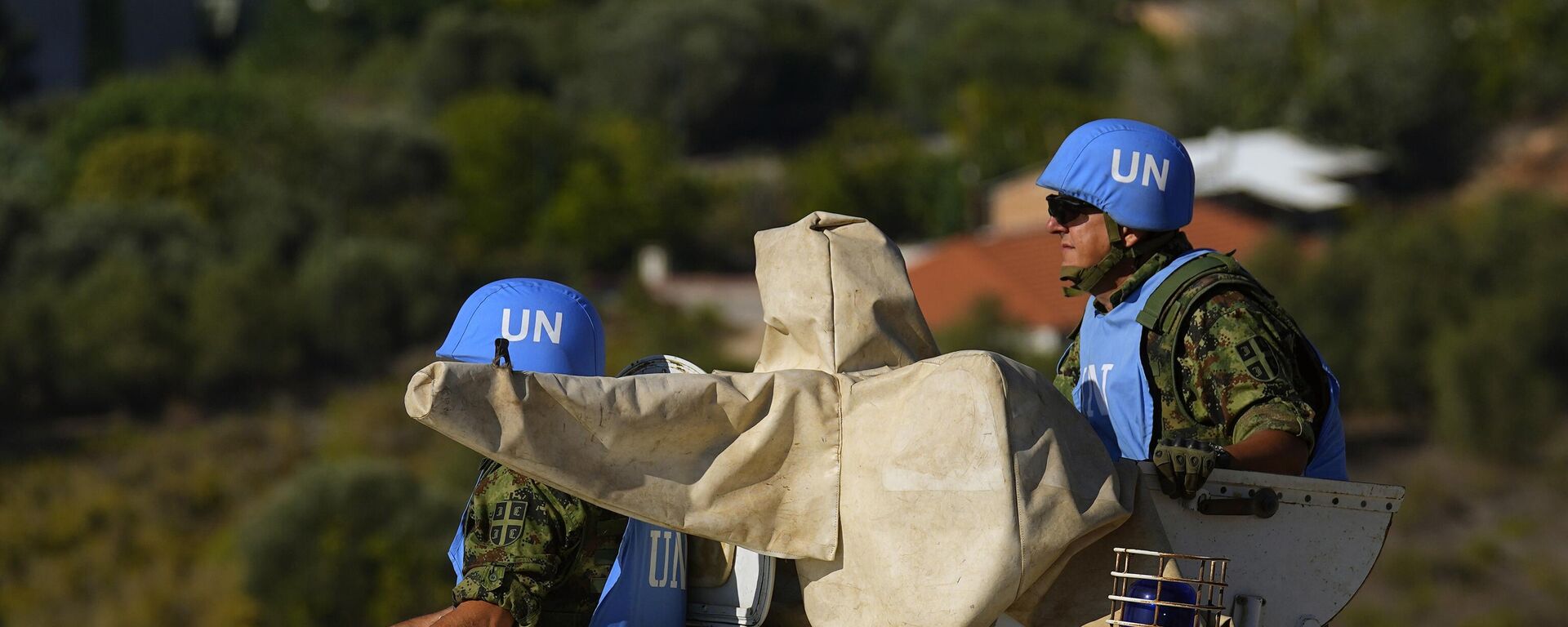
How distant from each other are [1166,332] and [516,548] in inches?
68.2

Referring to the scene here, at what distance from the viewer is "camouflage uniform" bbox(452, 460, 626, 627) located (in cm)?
428

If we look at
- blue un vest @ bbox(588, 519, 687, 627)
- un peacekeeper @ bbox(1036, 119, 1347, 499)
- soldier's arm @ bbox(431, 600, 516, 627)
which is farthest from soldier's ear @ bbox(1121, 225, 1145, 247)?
soldier's arm @ bbox(431, 600, 516, 627)

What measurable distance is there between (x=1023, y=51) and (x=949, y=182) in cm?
1623

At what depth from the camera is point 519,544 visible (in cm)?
430

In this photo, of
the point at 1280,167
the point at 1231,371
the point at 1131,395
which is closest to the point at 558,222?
the point at 1280,167

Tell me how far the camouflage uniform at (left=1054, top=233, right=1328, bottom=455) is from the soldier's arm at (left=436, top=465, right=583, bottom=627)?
146 cm

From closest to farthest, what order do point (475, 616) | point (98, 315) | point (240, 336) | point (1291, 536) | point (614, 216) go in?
point (475, 616), point (1291, 536), point (98, 315), point (240, 336), point (614, 216)

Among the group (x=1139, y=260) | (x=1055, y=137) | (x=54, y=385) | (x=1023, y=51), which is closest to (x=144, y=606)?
(x=54, y=385)

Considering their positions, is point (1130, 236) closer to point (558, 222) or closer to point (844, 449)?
point (844, 449)

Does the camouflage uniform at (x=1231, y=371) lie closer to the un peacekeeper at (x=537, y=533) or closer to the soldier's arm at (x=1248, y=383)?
the soldier's arm at (x=1248, y=383)

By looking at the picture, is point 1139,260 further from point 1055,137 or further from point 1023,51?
point 1023,51

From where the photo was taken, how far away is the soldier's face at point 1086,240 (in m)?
5.28

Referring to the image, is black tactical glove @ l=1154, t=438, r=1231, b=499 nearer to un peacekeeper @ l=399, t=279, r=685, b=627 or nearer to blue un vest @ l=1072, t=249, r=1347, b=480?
blue un vest @ l=1072, t=249, r=1347, b=480

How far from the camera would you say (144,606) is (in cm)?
3250
